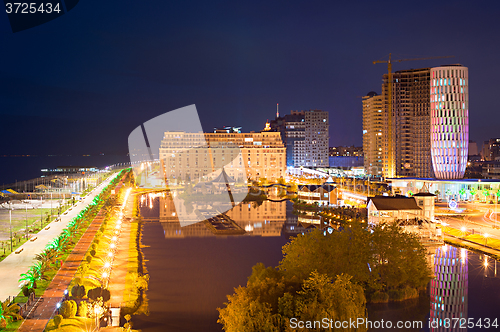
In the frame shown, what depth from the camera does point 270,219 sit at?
2697 centimetres

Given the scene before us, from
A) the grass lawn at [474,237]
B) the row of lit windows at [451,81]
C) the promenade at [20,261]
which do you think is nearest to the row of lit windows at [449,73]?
the row of lit windows at [451,81]

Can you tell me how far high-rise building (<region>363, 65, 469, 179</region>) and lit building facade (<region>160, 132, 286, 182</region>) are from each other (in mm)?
14286

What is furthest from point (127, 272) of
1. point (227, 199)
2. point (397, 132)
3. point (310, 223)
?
point (397, 132)

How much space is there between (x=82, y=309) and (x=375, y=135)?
2139 inches

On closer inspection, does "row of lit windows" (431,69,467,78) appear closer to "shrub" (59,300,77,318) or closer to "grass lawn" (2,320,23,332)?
"shrub" (59,300,77,318)

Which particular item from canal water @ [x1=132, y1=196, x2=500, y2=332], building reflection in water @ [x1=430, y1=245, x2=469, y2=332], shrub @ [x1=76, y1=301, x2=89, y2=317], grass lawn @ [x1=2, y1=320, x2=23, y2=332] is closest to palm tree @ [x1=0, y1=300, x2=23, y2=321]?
grass lawn @ [x1=2, y1=320, x2=23, y2=332]

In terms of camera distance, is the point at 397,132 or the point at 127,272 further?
the point at 397,132

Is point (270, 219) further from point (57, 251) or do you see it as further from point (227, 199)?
point (57, 251)

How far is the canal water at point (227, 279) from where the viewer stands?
10969 millimetres

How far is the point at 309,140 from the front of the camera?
260 feet

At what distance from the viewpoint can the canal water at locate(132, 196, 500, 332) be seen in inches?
432

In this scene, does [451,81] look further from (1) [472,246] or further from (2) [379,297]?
(2) [379,297]

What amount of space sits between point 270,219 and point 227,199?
10.3 m

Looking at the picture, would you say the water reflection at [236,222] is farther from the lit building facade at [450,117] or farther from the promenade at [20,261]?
the lit building facade at [450,117]
